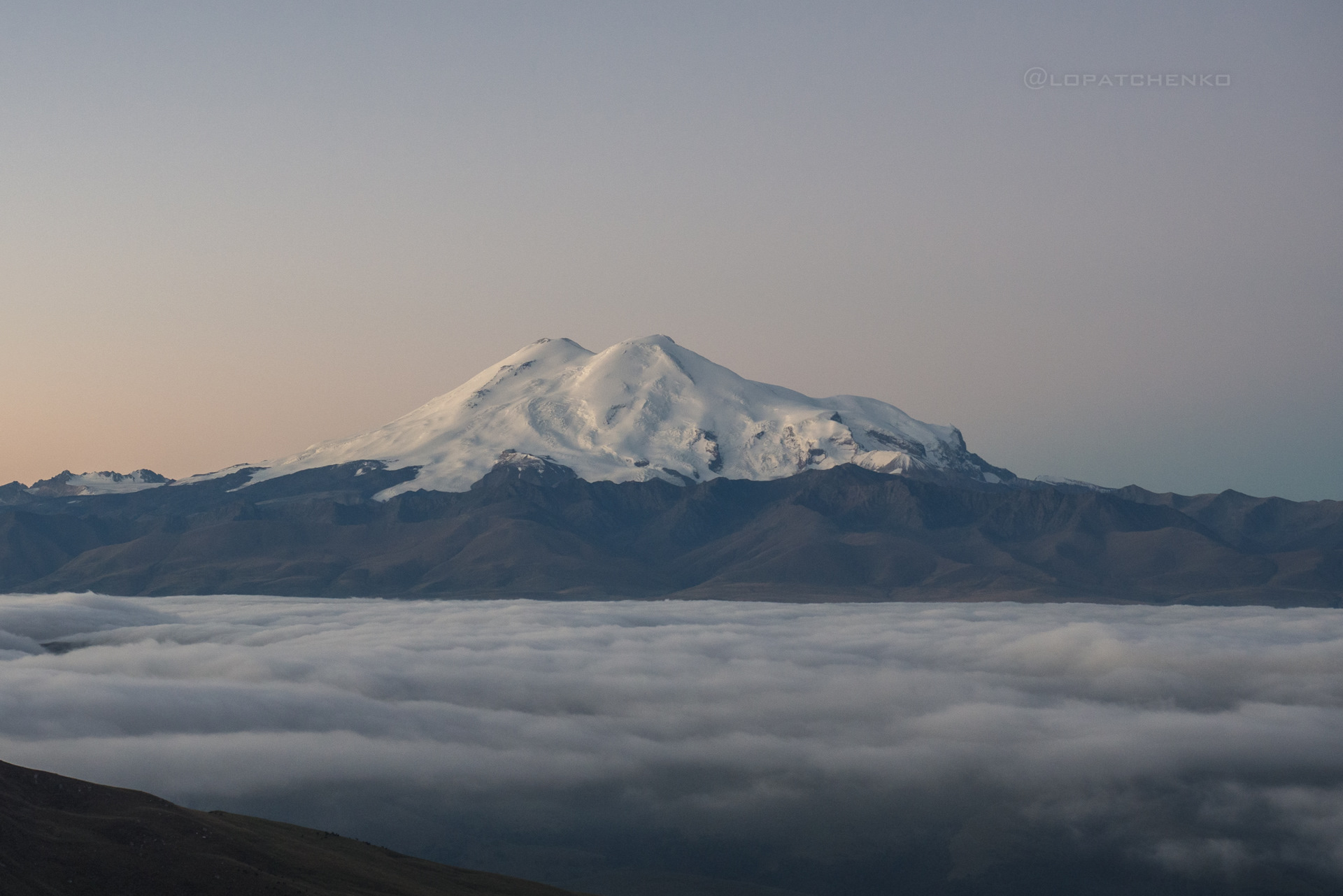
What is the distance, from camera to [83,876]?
118m

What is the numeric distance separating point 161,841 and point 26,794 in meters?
15.7

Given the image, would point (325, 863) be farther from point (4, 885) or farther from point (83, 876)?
point (4, 885)

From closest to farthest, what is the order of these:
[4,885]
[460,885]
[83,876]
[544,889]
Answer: [4,885], [83,876], [460,885], [544,889]

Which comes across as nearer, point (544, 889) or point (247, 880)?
point (247, 880)

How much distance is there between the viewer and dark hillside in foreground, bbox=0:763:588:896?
118 meters

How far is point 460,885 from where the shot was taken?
15962 cm

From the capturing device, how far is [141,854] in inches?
4865

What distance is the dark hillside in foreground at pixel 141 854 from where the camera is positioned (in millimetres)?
117875

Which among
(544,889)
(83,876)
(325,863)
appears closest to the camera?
(83,876)

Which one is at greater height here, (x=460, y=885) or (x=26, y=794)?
(x=26, y=794)

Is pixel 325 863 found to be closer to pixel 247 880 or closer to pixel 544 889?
pixel 247 880

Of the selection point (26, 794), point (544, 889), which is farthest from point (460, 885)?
point (26, 794)

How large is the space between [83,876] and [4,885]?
364 inches

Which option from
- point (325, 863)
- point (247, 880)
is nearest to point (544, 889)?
point (325, 863)
